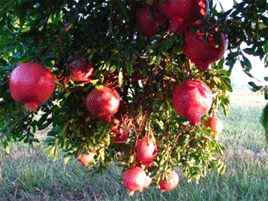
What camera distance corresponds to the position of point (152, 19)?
23.3 inches

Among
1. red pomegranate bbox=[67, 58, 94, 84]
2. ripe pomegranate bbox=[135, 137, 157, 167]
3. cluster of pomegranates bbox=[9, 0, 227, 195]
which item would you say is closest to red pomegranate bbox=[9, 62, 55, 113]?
cluster of pomegranates bbox=[9, 0, 227, 195]

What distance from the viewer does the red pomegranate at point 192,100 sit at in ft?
1.83

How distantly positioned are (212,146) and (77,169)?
2.22 m

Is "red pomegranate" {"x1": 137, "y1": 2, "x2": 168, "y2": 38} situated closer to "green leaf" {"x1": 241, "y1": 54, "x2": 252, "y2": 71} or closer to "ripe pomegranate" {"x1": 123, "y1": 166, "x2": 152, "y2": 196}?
"green leaf" {"x1": 241, "y1": 54, "x2": 252, "y2": 71}

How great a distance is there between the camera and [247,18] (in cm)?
42

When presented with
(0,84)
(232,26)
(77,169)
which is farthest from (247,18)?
(77,169)

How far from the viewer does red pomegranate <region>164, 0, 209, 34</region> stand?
47cm

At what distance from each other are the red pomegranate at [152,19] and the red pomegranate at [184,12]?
9cm

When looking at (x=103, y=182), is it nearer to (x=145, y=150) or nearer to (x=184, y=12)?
(x=145, y=150)

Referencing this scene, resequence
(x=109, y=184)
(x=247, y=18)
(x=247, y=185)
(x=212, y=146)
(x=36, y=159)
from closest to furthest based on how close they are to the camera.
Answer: (x=247, y=18), (x=212, y=146), (x=247, y=185), (x=109, y=184), (x=36, y=159)

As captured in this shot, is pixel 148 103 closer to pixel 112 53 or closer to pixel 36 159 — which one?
pixel 112 53

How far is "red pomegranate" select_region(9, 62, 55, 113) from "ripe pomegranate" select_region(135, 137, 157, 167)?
35cm

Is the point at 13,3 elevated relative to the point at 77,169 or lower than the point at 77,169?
elevated

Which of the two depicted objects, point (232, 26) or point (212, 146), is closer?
point (232, 26)
